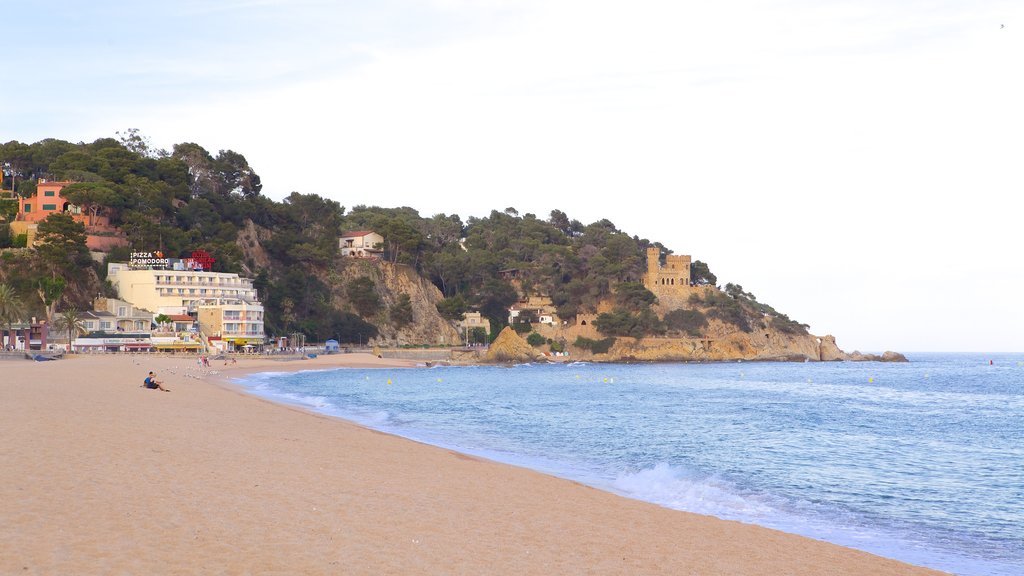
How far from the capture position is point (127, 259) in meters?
84.2

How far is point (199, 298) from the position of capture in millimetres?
84000

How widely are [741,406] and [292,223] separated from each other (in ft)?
262

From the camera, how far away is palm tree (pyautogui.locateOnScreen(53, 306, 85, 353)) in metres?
68.4

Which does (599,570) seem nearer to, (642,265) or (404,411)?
(404,411)

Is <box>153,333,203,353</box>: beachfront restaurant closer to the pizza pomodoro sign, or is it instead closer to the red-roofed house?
the pizza pomodoro sign

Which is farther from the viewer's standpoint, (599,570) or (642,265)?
(642,265)

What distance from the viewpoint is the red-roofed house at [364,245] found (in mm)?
114562

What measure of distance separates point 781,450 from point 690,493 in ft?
27.7

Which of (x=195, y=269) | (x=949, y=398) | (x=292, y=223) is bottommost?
(x=949, y=398)

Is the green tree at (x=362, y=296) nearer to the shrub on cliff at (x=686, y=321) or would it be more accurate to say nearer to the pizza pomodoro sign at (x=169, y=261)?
the pizza pomodoro sign at (x=169, y=261)

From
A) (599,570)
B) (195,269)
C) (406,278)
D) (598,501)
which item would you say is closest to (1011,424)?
(598,501)

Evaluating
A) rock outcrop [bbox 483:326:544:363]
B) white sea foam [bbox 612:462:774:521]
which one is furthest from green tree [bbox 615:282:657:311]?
white sea foam [bbox 612:462:774:521]

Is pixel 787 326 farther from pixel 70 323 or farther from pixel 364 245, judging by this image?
pixel 70 323

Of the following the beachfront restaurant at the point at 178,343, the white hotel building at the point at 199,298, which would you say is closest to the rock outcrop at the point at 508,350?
the white hotel building at the point at 199,298
